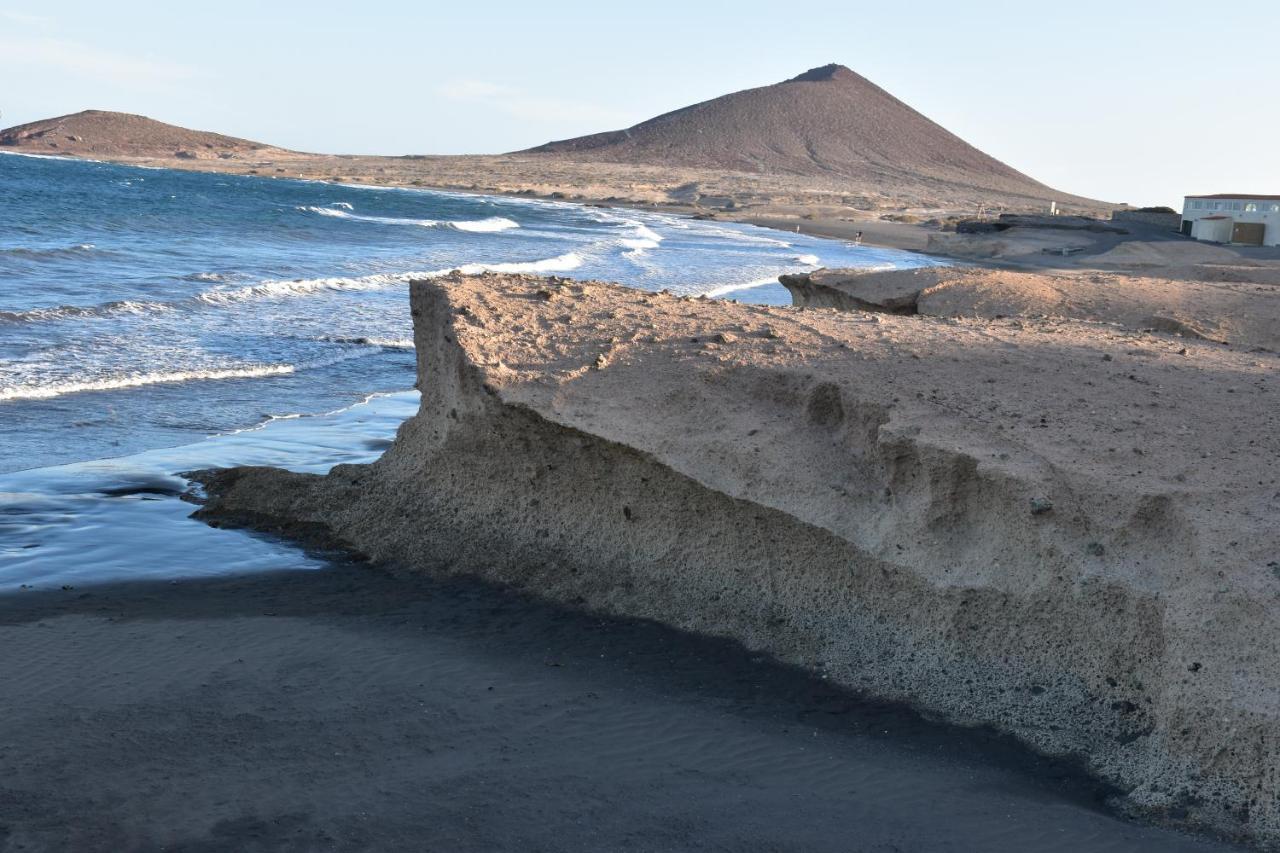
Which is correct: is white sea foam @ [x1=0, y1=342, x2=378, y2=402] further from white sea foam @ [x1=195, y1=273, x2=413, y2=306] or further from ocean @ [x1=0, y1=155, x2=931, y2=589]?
white sea foam @ [x1=195, y1=273, x2=413, y2=306]

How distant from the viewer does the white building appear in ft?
130

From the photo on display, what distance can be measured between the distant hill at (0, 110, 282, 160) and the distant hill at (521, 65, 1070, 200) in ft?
127

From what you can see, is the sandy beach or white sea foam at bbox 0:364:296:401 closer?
the sandy beach

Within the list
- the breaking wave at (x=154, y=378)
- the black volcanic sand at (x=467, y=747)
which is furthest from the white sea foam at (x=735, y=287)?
the black volcanic sand at (x=467, y=747)

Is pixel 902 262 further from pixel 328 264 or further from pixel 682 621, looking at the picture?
pixel 682 621

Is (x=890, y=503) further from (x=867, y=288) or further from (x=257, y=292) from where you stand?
(x=257, y=292)

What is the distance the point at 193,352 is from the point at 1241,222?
37733mm

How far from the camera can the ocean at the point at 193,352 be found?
724cm

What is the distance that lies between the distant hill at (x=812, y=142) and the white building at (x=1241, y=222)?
2892 inches

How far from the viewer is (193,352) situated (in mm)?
13805

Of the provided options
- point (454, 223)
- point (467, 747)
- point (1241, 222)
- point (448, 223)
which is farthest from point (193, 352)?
point (1241, 222)

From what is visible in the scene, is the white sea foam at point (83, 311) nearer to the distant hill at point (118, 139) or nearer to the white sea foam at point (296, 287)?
the white sea foam at point (296, 287)

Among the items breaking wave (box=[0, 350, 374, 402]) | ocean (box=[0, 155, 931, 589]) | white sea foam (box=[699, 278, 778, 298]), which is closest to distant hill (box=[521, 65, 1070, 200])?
ocean (box=[0, 155, 931, 589])

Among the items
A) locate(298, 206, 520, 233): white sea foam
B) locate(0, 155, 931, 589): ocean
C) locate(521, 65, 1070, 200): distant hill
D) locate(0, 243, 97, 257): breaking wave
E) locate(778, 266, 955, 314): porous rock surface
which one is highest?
locate(521, 65, 1070, 200): distant hill
